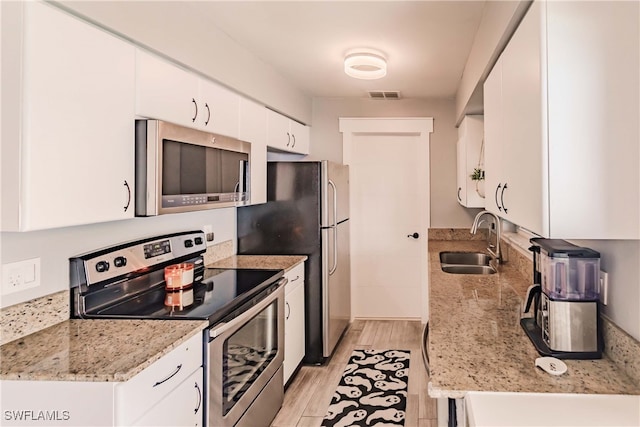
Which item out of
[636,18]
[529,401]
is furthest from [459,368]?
[636,18]

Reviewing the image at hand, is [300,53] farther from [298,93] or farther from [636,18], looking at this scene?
[636,18]

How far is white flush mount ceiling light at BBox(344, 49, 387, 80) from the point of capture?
2.95 metres

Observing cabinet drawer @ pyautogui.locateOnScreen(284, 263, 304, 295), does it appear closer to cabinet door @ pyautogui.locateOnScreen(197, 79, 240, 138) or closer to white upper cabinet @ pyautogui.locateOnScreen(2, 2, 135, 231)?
cabinet door @ pyautogui.locateOnScreen(197, 79, 240, 138)

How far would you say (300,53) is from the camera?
10.0 feet

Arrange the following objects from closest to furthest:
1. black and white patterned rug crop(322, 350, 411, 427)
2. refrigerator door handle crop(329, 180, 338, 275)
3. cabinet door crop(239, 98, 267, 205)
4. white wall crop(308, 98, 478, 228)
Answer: black and white patterned rug crop(322, 350, 411, 427) < cabinet door crop(239, 98, 267, 205) < refrigerator door handle crop(329, 180, 338, 275) < white wall crop(308, 98, 478, 228)

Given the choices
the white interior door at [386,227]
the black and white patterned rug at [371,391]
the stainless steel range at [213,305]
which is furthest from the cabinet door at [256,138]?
the white interior door at [386,227]

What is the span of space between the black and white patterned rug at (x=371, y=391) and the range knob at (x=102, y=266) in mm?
1554

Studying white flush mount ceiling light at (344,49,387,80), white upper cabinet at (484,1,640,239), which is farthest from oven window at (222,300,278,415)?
white flush mount ceiling light at (344,49,387,80)

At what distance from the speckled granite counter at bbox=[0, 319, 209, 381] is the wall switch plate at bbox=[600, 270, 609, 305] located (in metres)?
1.46

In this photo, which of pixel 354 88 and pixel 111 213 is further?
pixel 354 88

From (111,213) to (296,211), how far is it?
1.81 meters

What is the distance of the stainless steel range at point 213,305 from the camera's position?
1.84 m

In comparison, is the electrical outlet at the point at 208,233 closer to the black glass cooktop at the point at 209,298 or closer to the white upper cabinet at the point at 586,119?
the black glass cooktop at the point at 209,298

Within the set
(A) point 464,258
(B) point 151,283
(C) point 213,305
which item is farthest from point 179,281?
(A) point 464,258
